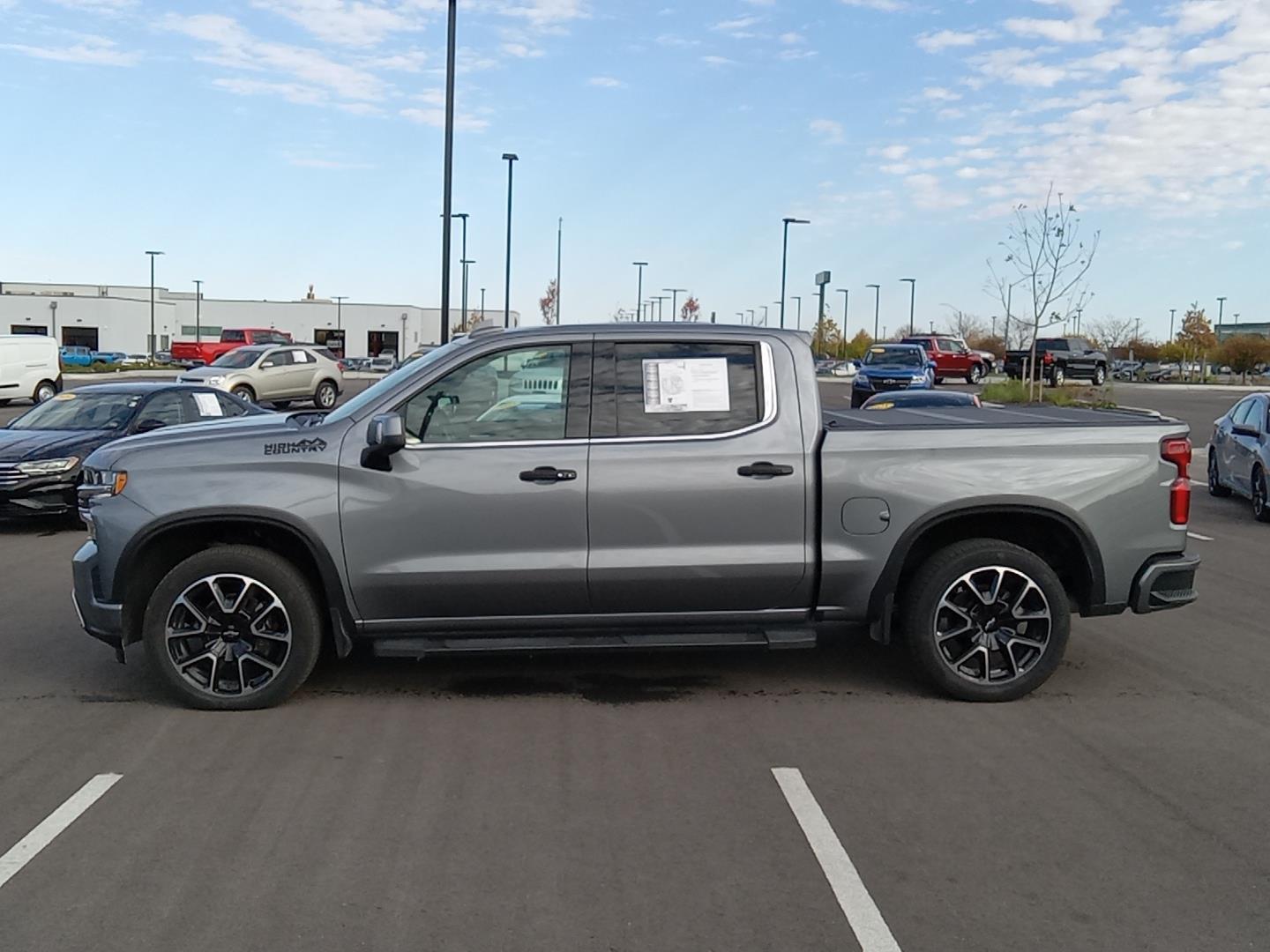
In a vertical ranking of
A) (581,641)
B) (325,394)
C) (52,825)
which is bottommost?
(52,825)

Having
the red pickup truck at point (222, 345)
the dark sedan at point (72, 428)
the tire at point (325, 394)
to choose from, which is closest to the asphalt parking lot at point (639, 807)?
the dark sedan at point (72, 428)

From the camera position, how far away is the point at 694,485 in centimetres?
598

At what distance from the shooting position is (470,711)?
610 centimetres

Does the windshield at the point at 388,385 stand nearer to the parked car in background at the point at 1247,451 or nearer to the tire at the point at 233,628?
the tire at the point at 233,628

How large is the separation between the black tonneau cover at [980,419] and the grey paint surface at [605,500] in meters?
0.12

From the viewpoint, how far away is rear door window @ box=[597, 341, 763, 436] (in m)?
6.11

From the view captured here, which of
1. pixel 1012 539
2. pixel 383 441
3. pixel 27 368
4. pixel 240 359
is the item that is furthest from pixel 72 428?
pixel 27 368

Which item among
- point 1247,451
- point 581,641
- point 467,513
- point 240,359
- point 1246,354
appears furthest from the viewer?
point 1246,354

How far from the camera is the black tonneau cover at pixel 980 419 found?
6.32m

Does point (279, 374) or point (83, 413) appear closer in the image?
point (83, 413)

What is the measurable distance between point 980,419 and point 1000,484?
52cm

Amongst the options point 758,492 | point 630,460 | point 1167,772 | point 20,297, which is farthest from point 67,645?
point 20,297

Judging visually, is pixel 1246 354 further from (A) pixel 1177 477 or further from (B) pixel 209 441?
(B) pixel 209 441

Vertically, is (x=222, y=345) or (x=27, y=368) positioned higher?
(x=222, y=345)
